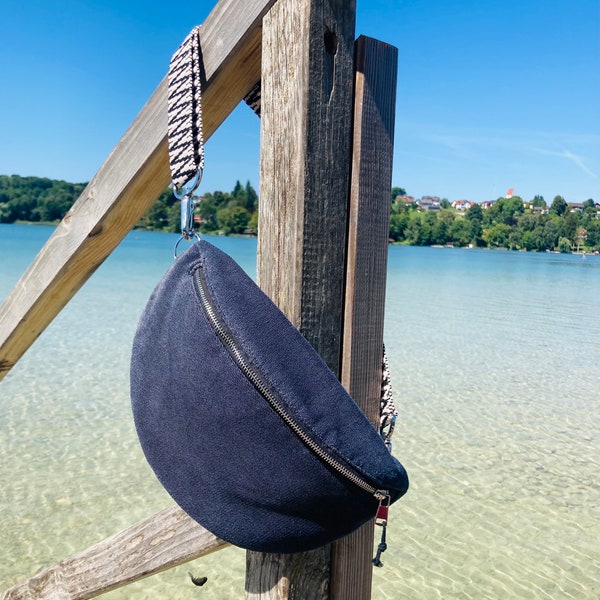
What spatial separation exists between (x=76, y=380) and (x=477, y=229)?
91.3 metres

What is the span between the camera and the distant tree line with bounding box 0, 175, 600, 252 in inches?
2795

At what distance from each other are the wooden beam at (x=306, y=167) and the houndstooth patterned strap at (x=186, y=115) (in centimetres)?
14

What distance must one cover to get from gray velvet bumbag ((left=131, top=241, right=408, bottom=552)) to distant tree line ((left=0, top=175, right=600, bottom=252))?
63076 millimetres

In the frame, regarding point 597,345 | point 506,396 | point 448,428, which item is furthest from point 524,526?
point 597,345

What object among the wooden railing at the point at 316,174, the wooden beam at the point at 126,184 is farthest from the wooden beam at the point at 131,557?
the wooden beam at the point at 126,184

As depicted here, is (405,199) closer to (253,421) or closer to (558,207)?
(558,207)

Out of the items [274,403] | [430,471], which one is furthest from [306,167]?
[430,471]

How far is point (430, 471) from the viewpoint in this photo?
5715mm

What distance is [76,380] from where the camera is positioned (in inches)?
329

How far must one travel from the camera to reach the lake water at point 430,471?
4066 mm

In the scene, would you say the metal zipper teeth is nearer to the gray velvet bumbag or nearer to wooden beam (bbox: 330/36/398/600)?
the gray velvet bumbag

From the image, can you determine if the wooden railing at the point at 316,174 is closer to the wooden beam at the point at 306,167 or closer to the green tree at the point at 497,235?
the wooden beam at the point at 306,167

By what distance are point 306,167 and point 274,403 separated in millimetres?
422

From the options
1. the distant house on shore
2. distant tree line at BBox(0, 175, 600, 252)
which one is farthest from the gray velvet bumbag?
the distant house on shore
